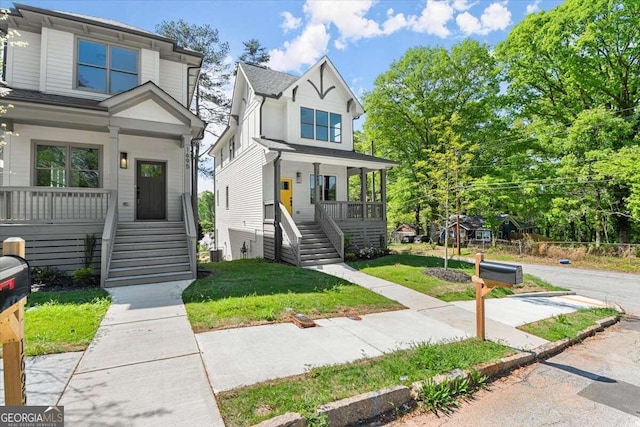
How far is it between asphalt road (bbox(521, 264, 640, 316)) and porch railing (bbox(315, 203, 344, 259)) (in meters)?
7.88

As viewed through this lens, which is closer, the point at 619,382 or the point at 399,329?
the point at 619,382

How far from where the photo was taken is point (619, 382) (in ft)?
12.7

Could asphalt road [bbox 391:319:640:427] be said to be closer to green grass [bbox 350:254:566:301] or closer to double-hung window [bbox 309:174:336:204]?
green grass [bbox 350:254:566:301]

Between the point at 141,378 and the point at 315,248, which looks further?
the point at 315,248

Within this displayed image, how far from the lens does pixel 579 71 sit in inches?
699

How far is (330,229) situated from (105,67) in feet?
32.5

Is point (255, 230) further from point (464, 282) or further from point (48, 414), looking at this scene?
point (48, 414)

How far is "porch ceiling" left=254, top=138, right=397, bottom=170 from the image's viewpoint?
12172 mm

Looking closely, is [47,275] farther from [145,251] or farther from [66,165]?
[66,165]

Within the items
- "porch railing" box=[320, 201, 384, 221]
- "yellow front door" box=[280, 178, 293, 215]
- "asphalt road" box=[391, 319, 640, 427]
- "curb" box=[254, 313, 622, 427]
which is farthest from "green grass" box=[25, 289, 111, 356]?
"porch railing" box=[320, 201, 384, 221]

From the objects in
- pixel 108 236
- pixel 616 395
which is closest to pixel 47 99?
pixel 108 236

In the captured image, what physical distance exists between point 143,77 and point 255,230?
7.49 meters

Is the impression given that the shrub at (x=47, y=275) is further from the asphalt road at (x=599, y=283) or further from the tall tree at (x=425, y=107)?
the tall tree at (x=425, y=107)

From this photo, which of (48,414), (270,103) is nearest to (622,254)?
(270,103)
